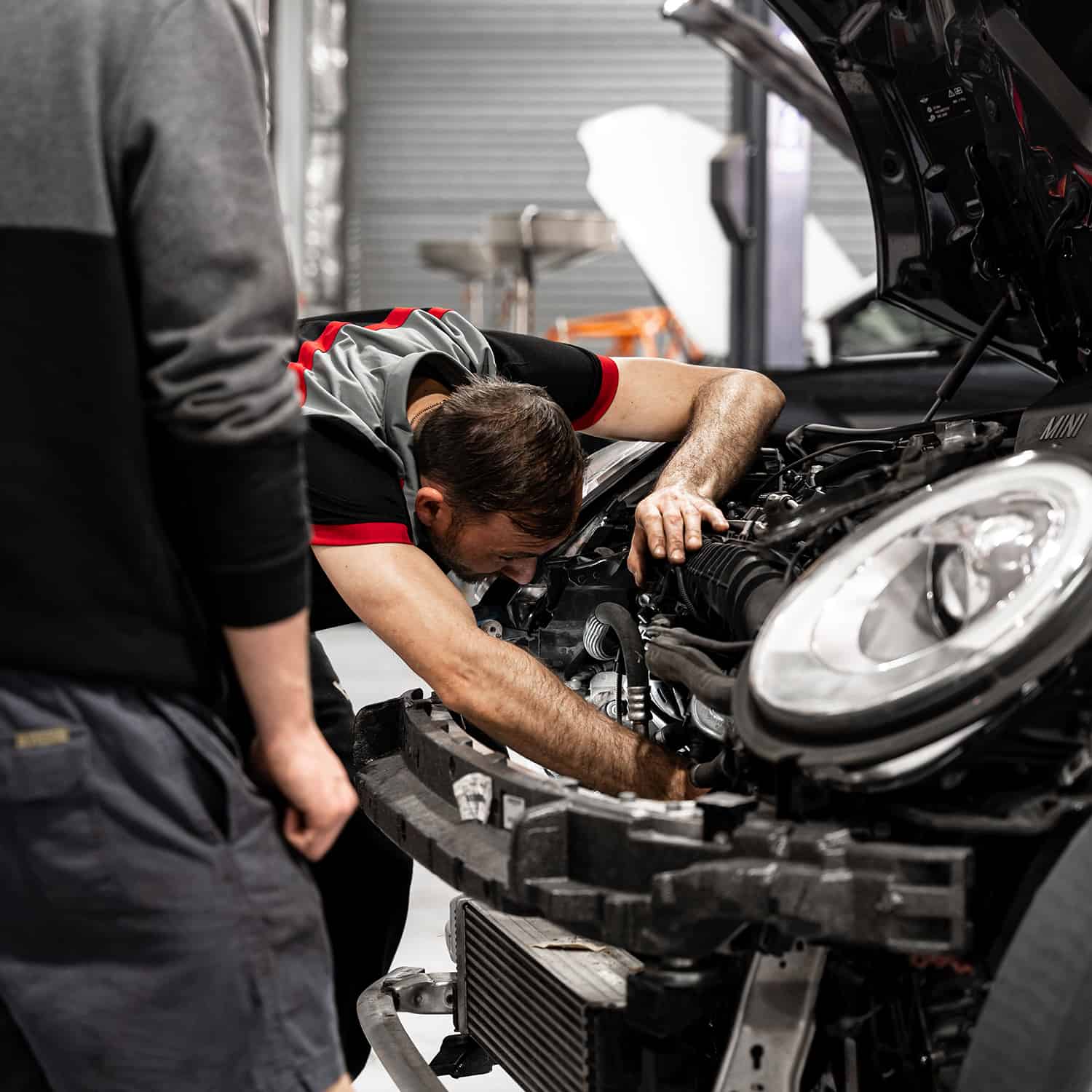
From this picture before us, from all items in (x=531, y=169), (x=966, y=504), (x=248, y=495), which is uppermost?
(x=248, y=495)

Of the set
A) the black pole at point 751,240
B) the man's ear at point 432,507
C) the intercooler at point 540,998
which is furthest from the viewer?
the black pole at point 751,240

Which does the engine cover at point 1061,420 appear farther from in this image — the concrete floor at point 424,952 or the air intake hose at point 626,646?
the concrete floor at point 424,952

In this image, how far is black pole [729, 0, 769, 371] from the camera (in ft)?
20.9

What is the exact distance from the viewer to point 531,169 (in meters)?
13.0

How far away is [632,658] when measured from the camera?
5.93 feet

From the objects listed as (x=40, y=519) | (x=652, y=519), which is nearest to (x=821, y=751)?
(x=40, y=519)

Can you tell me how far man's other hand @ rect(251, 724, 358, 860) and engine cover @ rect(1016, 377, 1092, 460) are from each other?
0.92 metres

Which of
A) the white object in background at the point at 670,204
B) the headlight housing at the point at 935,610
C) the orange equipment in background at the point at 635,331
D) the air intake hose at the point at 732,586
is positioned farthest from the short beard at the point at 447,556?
the orange equipment in background at the point at 635,331

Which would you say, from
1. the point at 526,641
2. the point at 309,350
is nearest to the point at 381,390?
the point at 309,350

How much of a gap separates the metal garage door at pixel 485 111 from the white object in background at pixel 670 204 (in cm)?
552

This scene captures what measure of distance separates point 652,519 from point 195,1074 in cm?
107

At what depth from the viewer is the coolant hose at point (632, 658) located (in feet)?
5.82

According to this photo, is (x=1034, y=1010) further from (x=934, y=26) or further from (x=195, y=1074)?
(x=934, y=26)

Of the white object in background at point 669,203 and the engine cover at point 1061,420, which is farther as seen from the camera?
the white object in background at point 669,203
